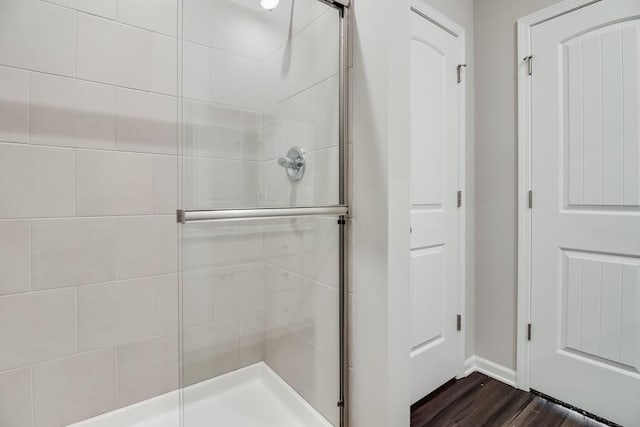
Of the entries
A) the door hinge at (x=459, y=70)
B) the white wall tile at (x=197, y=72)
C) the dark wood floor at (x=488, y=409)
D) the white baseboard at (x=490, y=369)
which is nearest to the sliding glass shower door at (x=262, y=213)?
the white wall tile at (x=197, y=72)

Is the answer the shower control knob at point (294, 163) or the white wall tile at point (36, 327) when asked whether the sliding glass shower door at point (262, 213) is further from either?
the white wall tile at point (36, 327)

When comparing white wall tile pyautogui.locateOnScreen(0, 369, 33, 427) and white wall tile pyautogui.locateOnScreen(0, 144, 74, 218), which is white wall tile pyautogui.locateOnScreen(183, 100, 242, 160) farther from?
white wall tile pyautogui.locateOnScreen(0, 369, 33, 427)

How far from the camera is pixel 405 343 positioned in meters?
1.01

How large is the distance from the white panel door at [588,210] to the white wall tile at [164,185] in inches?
71.7

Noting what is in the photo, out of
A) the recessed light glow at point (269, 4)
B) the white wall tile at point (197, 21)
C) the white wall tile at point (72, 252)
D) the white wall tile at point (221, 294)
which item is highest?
the recessed light glow at point (269, 4)

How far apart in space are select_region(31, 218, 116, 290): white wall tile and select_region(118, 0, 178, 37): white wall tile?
2.51ft

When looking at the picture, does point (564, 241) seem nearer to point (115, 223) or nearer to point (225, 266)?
point (225, 266)

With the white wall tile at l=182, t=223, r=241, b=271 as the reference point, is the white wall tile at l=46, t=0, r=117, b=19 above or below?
above

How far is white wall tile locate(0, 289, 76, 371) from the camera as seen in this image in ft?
3.31

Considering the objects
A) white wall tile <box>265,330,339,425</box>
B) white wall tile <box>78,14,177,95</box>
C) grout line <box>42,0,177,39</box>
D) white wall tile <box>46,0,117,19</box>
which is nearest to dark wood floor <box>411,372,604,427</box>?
white wall tile <box>265,330,339,425</box>

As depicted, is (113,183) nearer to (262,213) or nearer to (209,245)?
(209,245)

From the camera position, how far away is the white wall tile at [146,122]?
1.17m

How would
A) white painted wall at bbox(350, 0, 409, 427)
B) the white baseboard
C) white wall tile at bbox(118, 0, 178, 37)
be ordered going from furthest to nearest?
the white baseboard
white wall tile at bbox(118, 0, 178, 37)
white painted wall at bbox(350, 0, 409, 427)

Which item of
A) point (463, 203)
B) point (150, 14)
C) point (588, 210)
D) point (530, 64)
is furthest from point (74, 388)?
point (530, 64)
